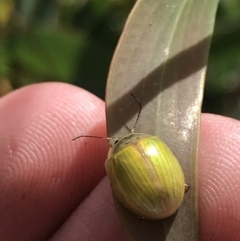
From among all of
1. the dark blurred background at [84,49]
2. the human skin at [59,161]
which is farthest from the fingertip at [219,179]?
the dark blurred background at [84,49]

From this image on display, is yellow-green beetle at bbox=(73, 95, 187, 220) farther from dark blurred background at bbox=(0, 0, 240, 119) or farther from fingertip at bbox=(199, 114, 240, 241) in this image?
dark blurred background at bbox=(0, 0, 240, 119)

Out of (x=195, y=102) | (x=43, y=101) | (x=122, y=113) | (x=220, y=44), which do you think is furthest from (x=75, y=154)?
(x=220, y=44)

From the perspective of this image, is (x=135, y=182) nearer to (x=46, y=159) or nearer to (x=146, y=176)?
(x=146, y=176)

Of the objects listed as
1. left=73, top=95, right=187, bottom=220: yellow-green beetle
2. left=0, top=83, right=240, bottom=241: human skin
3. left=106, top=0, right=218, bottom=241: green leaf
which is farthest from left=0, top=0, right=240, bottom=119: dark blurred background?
left=73, top=95, right=187, bottom=220: yellow-green beetle

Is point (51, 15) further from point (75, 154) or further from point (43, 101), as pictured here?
point (75, 154)

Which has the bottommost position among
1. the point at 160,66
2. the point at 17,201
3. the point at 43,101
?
the point at 17,201

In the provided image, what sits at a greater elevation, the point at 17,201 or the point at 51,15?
the point at 51,15
